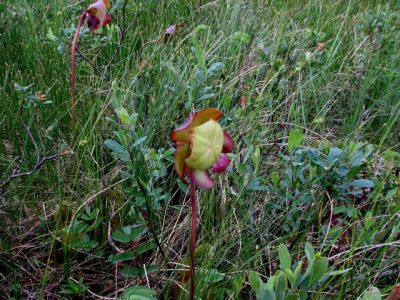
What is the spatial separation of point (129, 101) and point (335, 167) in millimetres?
700

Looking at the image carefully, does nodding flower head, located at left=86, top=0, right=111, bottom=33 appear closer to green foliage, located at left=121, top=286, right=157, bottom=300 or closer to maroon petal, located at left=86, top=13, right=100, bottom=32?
maroon petal, located at left=86, top=13, right=100, bottom=32

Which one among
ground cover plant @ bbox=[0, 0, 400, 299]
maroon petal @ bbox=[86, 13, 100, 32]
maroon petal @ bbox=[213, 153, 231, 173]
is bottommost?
ground cover plant @ bbox=[0, 0, 400, 299]

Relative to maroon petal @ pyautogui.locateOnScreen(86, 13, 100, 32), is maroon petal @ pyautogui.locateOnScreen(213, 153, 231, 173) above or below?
above

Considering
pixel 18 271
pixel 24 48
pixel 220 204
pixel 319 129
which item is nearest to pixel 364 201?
pixel 220 204

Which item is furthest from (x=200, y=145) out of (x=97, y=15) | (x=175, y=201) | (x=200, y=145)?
(x=97, y=15)

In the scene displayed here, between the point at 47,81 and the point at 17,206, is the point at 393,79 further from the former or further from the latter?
the point at 17,206

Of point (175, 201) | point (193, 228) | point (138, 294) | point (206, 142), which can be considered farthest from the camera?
point (175, 201)

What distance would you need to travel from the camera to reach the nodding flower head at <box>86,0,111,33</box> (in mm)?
1428

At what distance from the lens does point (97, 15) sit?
144cm

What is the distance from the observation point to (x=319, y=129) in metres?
1.75

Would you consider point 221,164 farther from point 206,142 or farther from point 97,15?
point 97,15

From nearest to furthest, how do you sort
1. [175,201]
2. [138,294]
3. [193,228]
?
[193,228] < [138,294] < [175,201]

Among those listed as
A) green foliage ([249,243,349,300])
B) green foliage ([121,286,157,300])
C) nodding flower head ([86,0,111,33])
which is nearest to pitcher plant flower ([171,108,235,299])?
green foliage ([249,243,349,300])

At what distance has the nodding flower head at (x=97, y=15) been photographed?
143 centimetres
